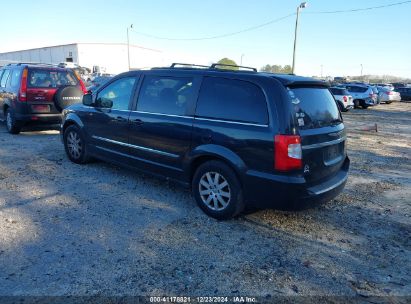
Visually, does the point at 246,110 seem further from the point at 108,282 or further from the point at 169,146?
the point at 108,282

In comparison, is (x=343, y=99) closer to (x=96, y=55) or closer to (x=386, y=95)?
(x=386, y=95)

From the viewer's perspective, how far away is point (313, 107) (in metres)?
3.99

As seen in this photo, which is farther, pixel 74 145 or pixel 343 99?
pixel 343 99

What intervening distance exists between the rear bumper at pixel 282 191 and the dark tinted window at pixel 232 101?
62 centimetres

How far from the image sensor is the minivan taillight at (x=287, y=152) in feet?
11.6

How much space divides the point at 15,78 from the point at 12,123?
3.73 feet

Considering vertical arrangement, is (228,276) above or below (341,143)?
below

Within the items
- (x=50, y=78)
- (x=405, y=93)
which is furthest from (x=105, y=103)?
(x=405, y=93)

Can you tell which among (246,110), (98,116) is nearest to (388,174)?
(246,110)

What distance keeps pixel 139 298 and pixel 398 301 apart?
2095mm

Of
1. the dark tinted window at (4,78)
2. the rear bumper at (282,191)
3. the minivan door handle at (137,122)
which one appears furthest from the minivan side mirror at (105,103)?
the dark tinted window at (4,78)

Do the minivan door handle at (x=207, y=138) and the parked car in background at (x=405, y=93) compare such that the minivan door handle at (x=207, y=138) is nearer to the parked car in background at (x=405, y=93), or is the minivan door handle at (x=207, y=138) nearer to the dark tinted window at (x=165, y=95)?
the dark tinted window at (x=165, y=95)

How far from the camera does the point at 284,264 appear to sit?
3324mm

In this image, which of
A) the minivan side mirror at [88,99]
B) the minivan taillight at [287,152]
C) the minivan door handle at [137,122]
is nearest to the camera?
the minivan taillight at [287,152]
